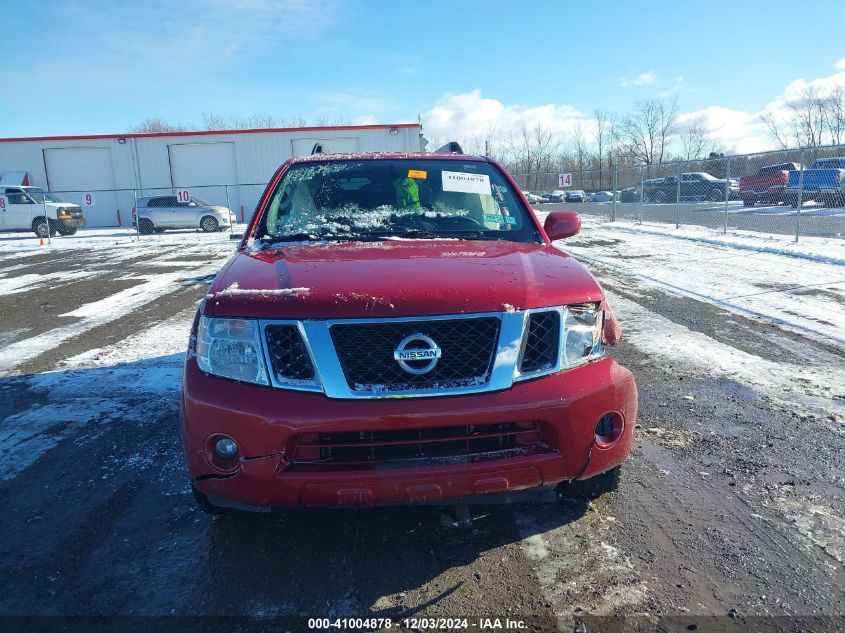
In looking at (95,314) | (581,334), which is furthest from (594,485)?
(95,314)

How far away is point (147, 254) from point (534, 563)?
16097mm

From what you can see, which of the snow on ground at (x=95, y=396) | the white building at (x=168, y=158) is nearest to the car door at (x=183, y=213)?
the white building at (x=168, y=158)

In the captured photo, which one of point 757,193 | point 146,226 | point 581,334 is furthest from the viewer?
point 146,226

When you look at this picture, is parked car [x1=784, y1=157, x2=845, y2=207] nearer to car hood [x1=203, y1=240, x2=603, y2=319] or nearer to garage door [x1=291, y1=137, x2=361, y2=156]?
car hood [x1=203, y1=240, x2=603, y2=319]

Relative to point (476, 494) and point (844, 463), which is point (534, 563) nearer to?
point (476, 494)

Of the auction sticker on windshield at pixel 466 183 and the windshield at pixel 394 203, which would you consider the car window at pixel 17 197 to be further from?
the auction sticker on windshield at pixel 466 183

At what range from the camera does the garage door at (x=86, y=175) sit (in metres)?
31.2

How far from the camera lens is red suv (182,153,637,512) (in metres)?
2.15

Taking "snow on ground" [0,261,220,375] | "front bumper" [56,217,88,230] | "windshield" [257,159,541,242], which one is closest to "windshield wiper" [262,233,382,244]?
"windshield" [257,159,541,242]

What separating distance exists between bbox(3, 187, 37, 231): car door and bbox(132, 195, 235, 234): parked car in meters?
3.64

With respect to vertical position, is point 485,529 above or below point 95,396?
below

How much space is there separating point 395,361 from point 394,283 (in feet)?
1.10

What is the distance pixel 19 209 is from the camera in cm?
2312

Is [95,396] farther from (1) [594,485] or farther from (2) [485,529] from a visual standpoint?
(1) [594,485]
